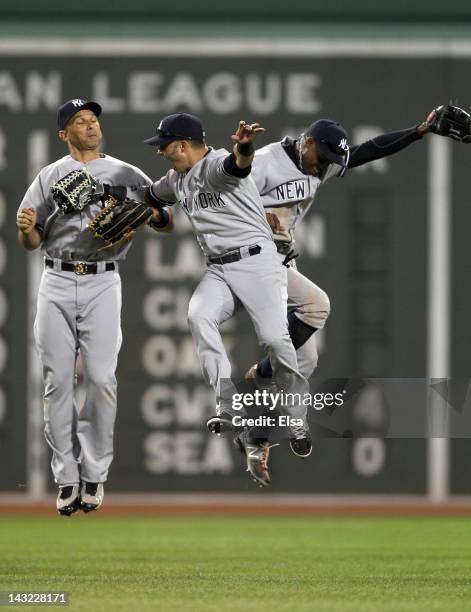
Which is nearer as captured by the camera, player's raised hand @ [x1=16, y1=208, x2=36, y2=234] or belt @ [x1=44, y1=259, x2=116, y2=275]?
player's raised hand @ [x1=16, y1=208, x2=36, y2=234]

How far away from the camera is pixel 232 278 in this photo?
6.96m

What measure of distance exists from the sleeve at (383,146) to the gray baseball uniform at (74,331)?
1.07 meters

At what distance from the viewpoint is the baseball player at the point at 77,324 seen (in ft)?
23.7

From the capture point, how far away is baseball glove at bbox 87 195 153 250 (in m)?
6.92

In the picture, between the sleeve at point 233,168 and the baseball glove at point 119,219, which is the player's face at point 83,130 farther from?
the sleeve at point 233,168

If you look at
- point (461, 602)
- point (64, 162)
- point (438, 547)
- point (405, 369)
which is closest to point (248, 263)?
point (64, 162)

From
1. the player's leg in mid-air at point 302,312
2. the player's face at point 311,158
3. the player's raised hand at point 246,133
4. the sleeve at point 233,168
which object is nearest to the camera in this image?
→ the player's raised hand at point 246,133

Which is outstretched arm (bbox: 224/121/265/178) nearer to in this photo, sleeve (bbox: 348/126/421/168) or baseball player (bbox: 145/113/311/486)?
baseball player (bbox: 145/113/311/486)

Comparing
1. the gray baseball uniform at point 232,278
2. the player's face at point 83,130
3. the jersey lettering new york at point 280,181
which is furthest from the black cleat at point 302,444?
the player's face at point 83,130

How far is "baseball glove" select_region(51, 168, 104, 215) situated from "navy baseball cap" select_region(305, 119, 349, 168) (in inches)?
40.3

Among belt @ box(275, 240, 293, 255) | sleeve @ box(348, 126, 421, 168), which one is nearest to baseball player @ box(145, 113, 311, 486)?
belt @ box(275, 240, 293, 255)

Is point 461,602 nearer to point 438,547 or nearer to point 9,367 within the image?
point 438,547

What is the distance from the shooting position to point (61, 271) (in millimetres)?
7285

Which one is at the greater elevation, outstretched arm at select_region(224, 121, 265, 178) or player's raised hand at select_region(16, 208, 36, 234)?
outstretched arm at select_region(224, 121, 265, 178)
